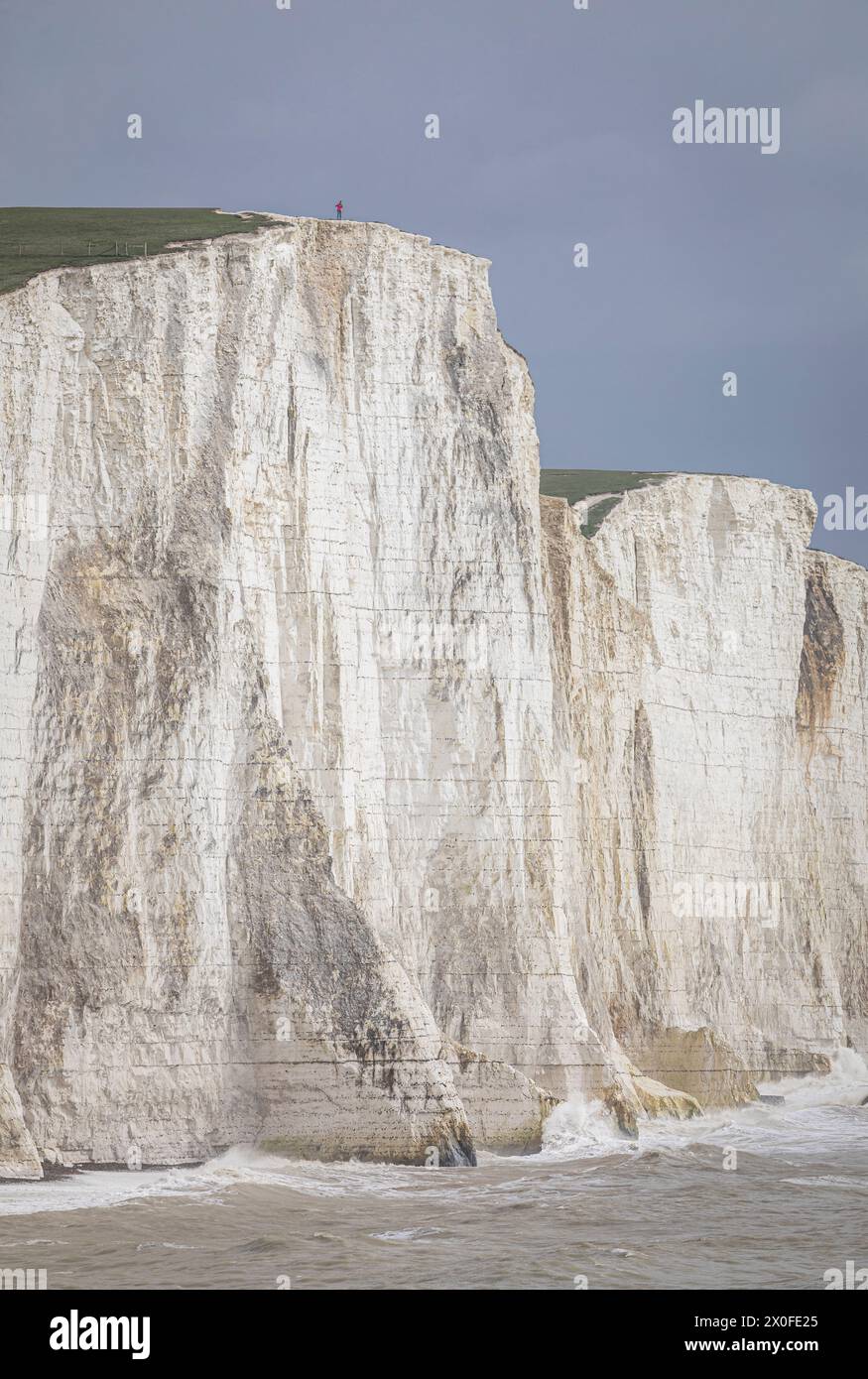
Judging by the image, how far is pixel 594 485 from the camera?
53562 millimetres

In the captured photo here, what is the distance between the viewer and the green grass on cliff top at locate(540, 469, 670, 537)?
50.0 metres

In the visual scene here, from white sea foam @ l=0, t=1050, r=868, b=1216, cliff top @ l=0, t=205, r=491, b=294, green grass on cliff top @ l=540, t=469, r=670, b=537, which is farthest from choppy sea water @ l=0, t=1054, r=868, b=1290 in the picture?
green grass on cliff top @ l=540, t=469, r=670, b=537

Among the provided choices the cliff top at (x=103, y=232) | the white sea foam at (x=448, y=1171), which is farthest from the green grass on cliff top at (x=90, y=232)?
the white sea foam at (x=448, y=1171)

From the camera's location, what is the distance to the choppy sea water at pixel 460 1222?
2072 centimetres

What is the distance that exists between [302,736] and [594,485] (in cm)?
2276

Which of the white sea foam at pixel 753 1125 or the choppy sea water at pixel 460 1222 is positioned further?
the white sea foam at pixel 753 1125

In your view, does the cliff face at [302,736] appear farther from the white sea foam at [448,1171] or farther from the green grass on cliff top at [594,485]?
the green grass on cliff top at [594,485]

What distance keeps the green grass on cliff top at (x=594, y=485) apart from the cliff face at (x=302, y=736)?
4.47 meters
